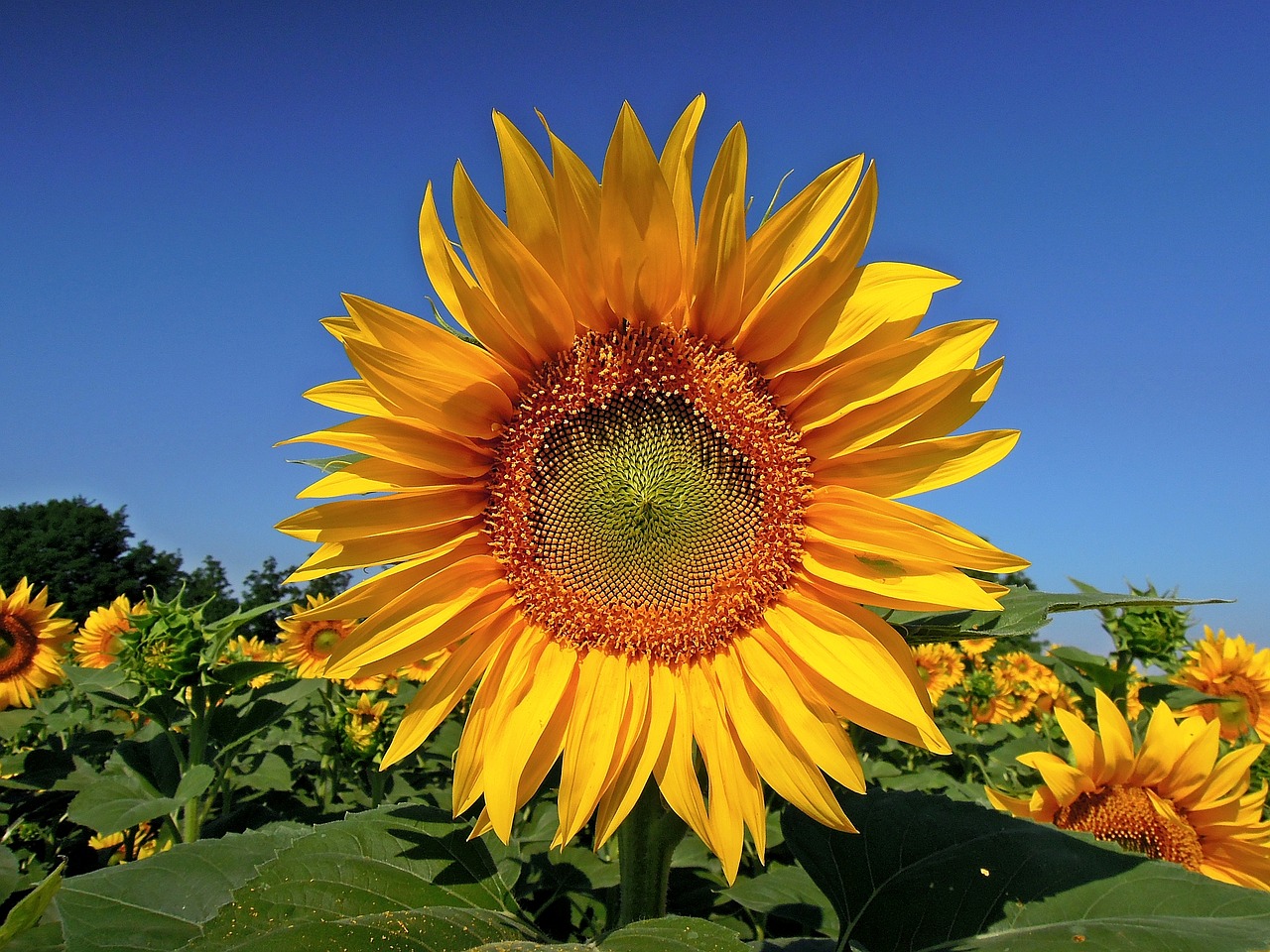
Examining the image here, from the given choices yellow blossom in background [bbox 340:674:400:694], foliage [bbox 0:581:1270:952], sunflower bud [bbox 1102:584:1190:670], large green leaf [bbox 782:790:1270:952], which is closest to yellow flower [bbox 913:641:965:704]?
sunflower bud [bbox 1102:584:1190:670]

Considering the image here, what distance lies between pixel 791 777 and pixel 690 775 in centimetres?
21

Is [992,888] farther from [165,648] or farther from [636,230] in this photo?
[165,648]

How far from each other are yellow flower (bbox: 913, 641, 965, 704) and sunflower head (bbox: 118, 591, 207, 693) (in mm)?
5528

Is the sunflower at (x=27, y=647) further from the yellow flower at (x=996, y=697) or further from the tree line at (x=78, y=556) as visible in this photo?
the tree line at (x=78, y=556)

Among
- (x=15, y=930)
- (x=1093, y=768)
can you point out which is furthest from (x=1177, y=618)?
(x=15, y=930)

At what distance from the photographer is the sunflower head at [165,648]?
11.3ft

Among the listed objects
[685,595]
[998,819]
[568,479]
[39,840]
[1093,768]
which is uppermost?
[568,479]

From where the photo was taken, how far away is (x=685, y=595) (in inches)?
82.8

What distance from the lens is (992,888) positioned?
1.91m

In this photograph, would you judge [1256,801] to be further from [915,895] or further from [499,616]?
[499,616]

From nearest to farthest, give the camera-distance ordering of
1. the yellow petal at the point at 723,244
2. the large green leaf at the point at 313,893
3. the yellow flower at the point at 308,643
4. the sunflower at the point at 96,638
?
the large green leaf at the point at 313,893, the yellow petal at the point at 723,244, the yellow flower at the point at 308,643, the sunflower at the point at 96,638

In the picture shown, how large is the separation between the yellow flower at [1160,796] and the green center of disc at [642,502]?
1.86 m

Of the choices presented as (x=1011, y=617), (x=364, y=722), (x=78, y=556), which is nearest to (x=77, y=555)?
(x=78, y=556)

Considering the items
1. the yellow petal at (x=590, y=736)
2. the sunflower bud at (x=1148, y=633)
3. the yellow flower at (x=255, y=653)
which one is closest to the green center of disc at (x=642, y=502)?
the yellow petal at (x=590, y=736)
